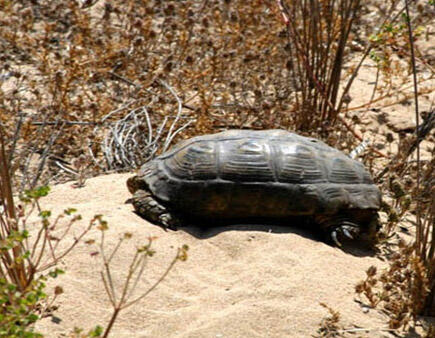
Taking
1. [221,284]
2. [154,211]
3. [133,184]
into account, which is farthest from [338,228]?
[133,184]

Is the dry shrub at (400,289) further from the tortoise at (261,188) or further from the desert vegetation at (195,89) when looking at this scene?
the tortoise at (261,188)

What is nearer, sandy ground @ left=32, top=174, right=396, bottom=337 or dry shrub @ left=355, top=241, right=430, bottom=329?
sandy ground @ left=32, top=174, right=396, bottom=337

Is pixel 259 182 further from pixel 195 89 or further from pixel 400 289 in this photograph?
pixel 195 89

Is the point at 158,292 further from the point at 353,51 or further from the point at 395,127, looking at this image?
the point at 353,51

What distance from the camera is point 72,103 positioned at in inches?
258

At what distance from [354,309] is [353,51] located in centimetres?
492

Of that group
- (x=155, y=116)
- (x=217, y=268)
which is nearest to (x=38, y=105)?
(x=155, y=116)

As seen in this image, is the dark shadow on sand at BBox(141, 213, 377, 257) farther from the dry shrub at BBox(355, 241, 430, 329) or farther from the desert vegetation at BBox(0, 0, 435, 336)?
the dry shrub at BBox(355, 241, 430, 329)

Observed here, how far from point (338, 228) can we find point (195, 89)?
284cm

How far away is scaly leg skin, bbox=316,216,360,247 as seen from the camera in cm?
438

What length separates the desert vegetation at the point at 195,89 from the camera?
5.50 m

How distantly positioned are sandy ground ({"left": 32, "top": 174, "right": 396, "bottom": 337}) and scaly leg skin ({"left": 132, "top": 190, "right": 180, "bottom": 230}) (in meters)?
0.05

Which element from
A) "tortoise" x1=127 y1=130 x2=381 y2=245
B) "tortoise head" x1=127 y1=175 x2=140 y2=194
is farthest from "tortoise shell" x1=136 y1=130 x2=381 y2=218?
"tortoise head" x1=127 y1=175 x2=140 y2=194

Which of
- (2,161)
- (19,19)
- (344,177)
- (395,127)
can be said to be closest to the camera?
(2,161)
